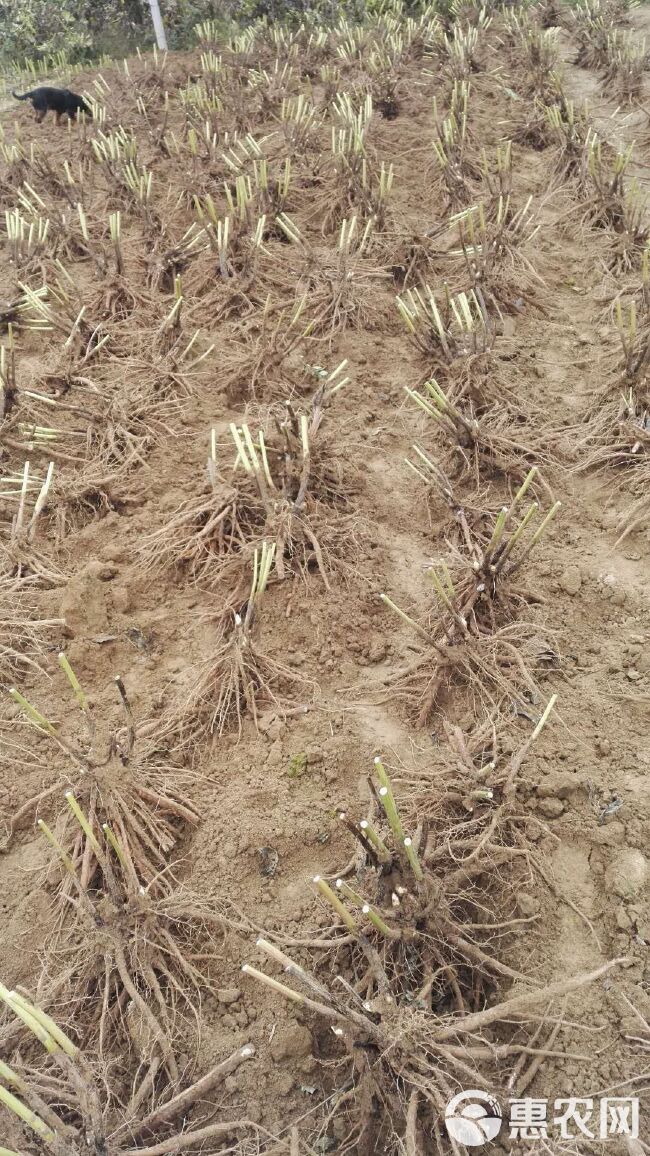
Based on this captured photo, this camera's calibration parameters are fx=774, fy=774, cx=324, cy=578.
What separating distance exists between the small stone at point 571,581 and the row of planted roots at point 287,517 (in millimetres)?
121

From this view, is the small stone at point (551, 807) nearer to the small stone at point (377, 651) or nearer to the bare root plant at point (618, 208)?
the small stone at point (377, 651)

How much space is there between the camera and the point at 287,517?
2.22 m

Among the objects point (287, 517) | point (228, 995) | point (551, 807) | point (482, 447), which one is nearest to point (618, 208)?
point (482, 447)

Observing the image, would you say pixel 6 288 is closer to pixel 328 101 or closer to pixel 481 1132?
pixel 328 101

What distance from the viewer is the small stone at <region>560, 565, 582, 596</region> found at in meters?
2.13

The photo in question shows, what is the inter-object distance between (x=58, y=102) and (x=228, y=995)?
21.2 feet

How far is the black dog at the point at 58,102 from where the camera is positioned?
5.80 meters

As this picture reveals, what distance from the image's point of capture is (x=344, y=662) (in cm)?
207

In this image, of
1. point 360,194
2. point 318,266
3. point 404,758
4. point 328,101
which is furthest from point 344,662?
point 328,101

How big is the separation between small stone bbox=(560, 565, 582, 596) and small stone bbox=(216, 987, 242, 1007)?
4.27 feet

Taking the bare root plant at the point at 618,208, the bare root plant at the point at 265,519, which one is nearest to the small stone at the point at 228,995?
the bare root plant at the point at 265,519

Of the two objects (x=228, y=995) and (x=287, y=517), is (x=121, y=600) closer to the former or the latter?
(x=287, y=517)

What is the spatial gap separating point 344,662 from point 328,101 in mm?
4906

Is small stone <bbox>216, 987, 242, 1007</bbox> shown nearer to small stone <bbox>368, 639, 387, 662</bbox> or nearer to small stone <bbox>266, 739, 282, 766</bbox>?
small stone <bbox>266, 739, 282, 766</bbox>
